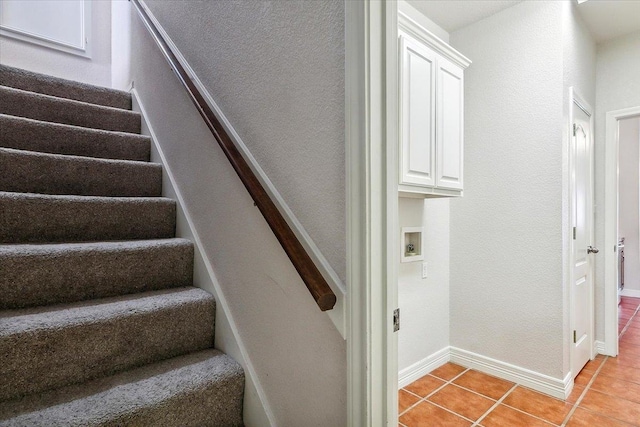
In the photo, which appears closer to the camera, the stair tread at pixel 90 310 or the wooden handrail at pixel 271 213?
the wooden handrail at pixel 271 213

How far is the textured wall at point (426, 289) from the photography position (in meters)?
2.47

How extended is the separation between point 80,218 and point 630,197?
22.2 feet

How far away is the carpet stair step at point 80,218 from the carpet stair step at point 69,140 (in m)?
0.55

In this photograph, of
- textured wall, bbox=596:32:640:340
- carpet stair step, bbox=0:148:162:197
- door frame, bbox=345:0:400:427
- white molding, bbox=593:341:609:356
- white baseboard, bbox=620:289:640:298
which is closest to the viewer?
door frame, bbox=345:0:400:427

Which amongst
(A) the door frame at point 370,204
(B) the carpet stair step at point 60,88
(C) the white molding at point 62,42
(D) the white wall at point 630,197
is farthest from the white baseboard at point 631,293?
(C) the white molding at point 62,42

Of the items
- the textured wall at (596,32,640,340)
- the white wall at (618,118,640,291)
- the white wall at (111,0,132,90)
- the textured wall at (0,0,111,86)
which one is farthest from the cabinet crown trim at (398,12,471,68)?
the white wall at (618,118,640,291)

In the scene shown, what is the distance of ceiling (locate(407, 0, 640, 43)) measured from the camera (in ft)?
8.17

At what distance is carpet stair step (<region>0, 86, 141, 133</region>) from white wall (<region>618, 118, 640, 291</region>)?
20.8ft

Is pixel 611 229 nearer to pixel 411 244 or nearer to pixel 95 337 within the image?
pixel 411 244

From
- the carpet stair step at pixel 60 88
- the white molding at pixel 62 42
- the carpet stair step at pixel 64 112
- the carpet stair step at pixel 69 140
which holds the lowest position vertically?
the carpet stair step at pixel 69 140

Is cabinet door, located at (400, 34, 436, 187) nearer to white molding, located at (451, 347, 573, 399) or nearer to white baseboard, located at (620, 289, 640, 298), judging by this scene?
white molding, located at (451, 347, 573, 399)

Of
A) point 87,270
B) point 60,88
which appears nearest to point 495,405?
point 87,270

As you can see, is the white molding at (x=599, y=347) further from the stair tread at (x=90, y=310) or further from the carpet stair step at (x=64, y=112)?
the carpet stair step at (x=64, y=112)

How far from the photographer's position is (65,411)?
1.05 meters
